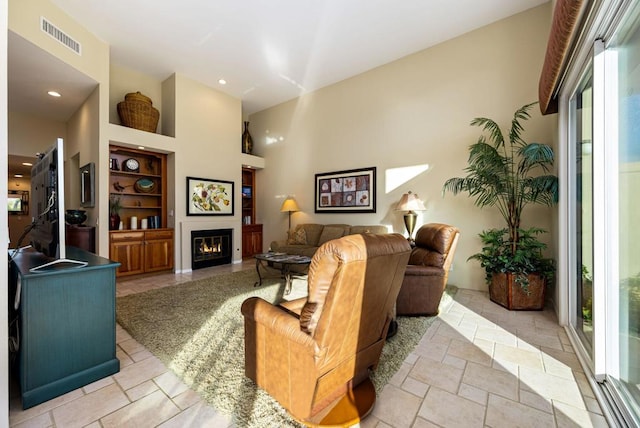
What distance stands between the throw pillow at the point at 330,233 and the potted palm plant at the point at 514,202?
2.19 meters

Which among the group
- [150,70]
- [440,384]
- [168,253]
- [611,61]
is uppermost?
[150,70]

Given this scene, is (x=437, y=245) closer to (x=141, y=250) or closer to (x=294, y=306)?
(x=294, y=306)

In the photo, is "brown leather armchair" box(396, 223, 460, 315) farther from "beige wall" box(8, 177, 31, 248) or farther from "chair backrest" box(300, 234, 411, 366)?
"beige wall" box(8, 177, 31, 248)

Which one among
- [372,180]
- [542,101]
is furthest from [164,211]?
[542,101]

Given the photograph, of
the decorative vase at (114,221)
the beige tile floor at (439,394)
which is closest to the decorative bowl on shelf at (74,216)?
the decorative vase at (114,221)

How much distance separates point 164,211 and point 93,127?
173cm

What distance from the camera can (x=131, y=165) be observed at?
16.1 feet

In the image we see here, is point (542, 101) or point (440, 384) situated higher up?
point (542, 101)

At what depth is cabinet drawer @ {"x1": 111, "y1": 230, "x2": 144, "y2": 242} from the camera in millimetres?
4252

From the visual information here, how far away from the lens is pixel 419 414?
1.46 m

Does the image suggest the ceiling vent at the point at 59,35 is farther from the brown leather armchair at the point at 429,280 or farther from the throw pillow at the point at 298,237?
the brown leather armchair at the point at 429,280

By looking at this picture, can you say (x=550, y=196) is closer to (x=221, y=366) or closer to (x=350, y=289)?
(x=350, y=289)

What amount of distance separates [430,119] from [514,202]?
1.78 metres

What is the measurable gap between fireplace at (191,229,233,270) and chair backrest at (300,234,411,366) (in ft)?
14.7
